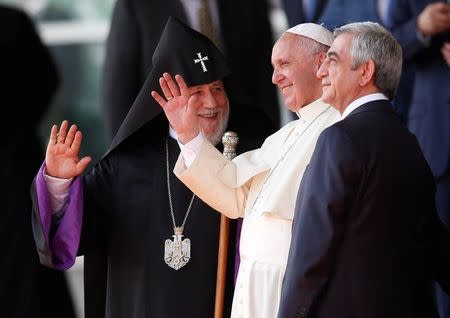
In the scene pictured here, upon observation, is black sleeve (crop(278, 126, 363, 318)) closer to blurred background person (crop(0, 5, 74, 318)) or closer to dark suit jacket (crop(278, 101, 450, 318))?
dark suit jacket (crop(278, 101, 450, 318))

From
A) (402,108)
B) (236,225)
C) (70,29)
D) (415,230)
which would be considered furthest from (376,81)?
(70,29)

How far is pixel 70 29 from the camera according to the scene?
11.5m

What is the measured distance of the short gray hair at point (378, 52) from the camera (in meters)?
5.86

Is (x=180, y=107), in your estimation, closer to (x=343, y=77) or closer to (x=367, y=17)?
(x=343, y=77)

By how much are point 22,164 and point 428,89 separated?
2.33m

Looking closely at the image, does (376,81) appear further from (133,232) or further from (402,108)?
(402,108)

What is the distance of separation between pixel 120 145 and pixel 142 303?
2.51ft

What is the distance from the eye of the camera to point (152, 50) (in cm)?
833

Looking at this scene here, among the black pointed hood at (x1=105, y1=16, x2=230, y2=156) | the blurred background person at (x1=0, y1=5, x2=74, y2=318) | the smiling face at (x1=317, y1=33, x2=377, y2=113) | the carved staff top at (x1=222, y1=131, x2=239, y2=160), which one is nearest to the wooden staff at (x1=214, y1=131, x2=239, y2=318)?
the carved staff top at (x1=222, y1=131, x2=239, y2=160)

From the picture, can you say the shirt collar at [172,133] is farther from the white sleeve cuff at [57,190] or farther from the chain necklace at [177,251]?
the white sleeve cuff at [57,190]

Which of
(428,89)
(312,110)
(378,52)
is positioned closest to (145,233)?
(312,110)

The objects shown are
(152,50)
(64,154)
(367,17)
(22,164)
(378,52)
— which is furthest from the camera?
(22,164)

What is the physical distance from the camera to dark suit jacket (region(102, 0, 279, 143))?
8352mm

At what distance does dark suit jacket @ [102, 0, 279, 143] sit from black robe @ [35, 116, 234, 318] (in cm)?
113
